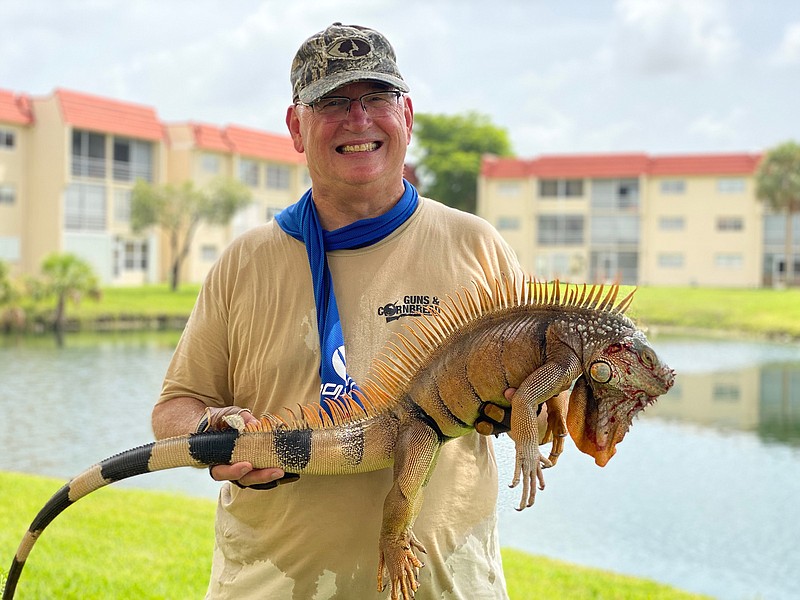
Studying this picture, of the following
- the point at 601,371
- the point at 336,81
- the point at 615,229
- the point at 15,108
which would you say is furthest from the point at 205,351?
the point at 615,229

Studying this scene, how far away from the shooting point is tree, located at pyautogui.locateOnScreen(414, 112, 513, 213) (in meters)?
53.9

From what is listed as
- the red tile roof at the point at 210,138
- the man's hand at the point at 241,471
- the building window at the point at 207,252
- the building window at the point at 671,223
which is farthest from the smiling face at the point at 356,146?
the building window at the point at 671,223

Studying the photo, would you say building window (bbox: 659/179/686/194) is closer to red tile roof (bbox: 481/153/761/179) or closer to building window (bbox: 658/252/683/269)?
red tile roof (bbox: 481/153/761/179)

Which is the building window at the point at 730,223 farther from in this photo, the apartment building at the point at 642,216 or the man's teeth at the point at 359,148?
the man's teeth at the point at 359,148

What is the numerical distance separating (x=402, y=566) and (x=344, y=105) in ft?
3.84

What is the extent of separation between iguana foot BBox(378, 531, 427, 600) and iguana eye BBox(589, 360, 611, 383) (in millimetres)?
600

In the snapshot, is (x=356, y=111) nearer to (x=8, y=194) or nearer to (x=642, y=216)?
(x=8, y=194)

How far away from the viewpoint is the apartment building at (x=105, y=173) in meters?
37.3

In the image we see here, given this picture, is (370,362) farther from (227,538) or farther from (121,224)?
(121,224)

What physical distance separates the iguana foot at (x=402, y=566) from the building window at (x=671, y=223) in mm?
47148

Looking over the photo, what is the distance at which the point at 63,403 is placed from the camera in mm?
16312

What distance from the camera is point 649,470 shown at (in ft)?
42.2

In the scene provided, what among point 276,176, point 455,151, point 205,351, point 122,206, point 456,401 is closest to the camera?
point 456,401

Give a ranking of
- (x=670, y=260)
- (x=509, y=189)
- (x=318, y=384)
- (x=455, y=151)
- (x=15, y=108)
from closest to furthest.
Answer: (x=318, y=384)
(x=15, y=108)
(x=670, y=260)
(x=509, y=189)
(x=455, y=151)
